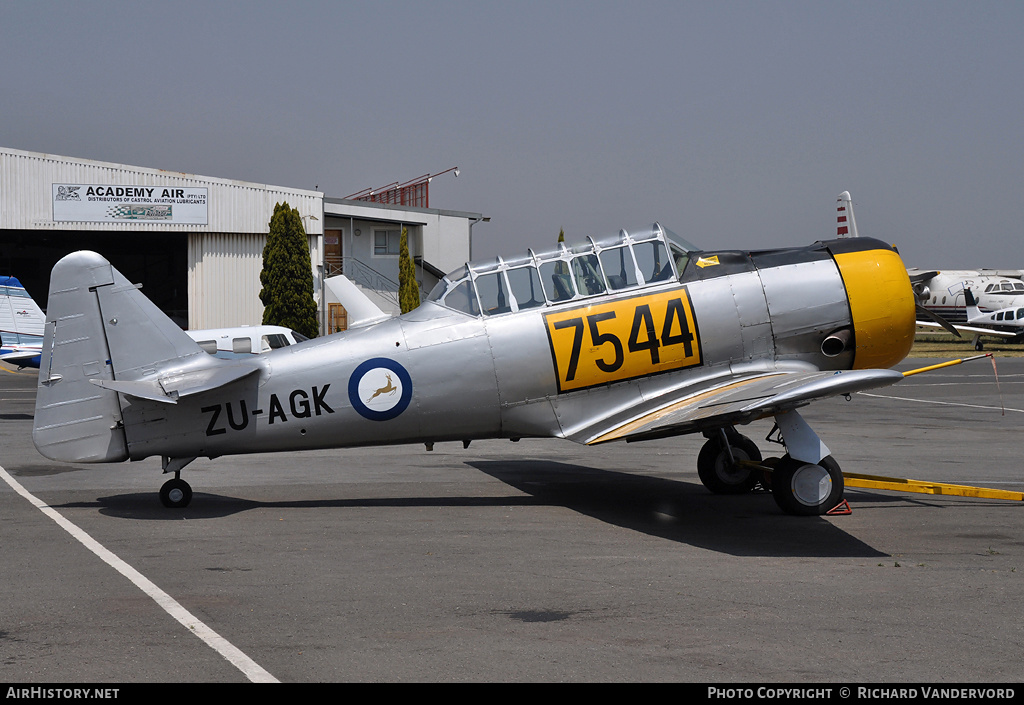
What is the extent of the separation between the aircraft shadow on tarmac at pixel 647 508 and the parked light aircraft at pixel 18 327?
44.8 ft

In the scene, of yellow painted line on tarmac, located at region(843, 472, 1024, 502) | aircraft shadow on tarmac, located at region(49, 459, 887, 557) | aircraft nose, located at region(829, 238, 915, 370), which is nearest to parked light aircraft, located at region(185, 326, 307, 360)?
aircraft shadow on tarmac, located at region(49, 459, 887, 557)

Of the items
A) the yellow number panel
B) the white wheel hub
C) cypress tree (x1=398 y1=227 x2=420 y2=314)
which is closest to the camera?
the white wheel hub

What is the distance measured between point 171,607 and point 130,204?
4072 cm

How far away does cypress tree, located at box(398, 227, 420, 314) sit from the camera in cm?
4912

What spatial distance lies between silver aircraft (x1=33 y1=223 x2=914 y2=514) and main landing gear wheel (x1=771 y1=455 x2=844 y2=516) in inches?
0.6

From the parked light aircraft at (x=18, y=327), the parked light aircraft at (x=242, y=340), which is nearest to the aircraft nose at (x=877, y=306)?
the parked light aircraft at (x=242, y=340)

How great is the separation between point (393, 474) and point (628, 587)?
652 centimetres

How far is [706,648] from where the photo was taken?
5.61 m

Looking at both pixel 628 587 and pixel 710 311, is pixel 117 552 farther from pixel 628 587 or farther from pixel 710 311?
pixel 710 311

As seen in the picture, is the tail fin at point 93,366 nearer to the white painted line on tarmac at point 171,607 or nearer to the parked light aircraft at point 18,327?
the white painted line on tarmac at point 171,607

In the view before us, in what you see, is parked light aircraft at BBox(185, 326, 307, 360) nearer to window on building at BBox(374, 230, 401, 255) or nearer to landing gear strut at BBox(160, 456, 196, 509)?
landing gear strut at BBox(160, 456, 196, 509)

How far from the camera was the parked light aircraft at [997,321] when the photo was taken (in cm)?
4725
